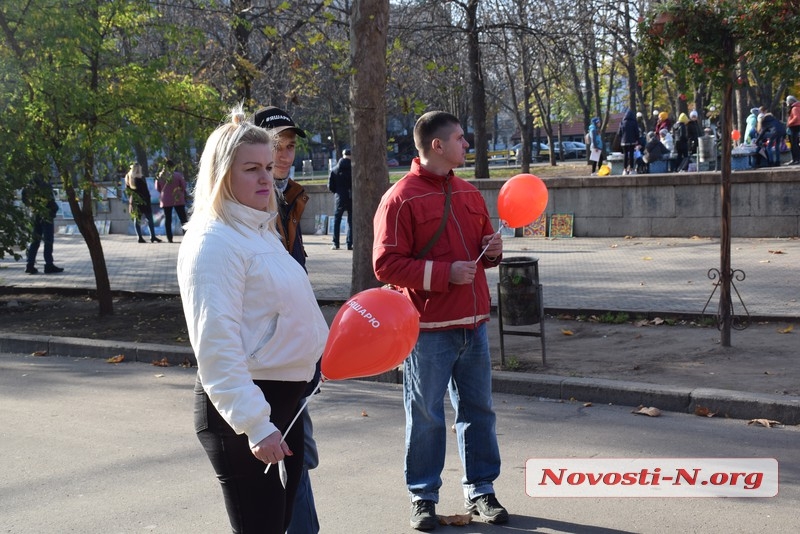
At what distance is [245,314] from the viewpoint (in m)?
2.96

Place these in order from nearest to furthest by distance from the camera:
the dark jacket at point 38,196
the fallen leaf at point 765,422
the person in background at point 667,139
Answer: the fallen leaf at point 765,422 → the dark jacket at point 38,196 → the person in background at point 667,139

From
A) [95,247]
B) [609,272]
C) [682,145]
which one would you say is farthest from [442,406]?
[682,145]

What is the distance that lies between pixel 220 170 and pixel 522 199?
247 centimetres

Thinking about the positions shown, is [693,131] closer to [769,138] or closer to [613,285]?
[769,138]

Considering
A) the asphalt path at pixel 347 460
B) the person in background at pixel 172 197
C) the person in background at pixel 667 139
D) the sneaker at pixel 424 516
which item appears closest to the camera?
the sneaker at pixel 424 516

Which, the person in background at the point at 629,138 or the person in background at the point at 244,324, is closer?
the person in background at the point at 244,324

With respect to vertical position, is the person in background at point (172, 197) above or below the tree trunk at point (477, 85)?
below

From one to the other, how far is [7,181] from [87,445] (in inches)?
250

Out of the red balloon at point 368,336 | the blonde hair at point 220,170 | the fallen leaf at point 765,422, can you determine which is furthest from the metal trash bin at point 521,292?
the blonde hair at point 220,170

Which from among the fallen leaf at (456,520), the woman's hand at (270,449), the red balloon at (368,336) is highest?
the red balloon at (368,336)

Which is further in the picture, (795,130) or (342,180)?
(795,130)

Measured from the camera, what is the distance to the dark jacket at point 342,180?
17609 mm

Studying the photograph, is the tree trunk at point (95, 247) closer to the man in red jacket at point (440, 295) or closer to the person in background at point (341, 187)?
the person in background at point (341, 187)

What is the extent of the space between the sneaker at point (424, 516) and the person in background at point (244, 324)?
5.09 ft
